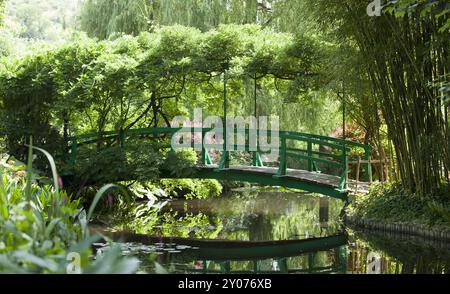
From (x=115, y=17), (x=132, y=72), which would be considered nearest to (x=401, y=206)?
(x=132, y=72)

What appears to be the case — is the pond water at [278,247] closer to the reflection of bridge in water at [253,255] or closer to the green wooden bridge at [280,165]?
the reflection of bridge in water at [253,255]

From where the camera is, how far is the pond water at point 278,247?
22.8ft

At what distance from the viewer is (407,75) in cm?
880

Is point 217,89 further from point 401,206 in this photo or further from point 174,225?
point 401,206

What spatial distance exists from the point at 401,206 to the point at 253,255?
2.30 metres

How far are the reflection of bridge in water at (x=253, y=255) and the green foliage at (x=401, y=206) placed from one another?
0.69 meters

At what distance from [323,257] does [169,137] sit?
545 cm

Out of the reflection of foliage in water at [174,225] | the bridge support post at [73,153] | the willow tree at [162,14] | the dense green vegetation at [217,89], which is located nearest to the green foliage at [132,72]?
the dense green vegetation at [217,89]

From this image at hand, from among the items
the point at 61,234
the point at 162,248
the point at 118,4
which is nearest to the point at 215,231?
the point at 162,248

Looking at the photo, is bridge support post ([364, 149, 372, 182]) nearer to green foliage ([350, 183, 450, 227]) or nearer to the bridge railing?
the bridge railing

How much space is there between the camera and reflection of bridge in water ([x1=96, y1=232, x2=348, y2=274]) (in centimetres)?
701

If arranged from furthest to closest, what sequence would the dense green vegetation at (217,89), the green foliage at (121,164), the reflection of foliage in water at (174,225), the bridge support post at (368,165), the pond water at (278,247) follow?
1. the green foliage at (121,164)
2. the bridge support post at (368,165)
3. the reflection of foliage in water at (174,225)
4. the dense green vegetation at (217,89)
5. the pond water at (278,247)

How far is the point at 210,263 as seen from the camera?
7293mm

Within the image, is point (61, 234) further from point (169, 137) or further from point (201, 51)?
point (169, 137)
